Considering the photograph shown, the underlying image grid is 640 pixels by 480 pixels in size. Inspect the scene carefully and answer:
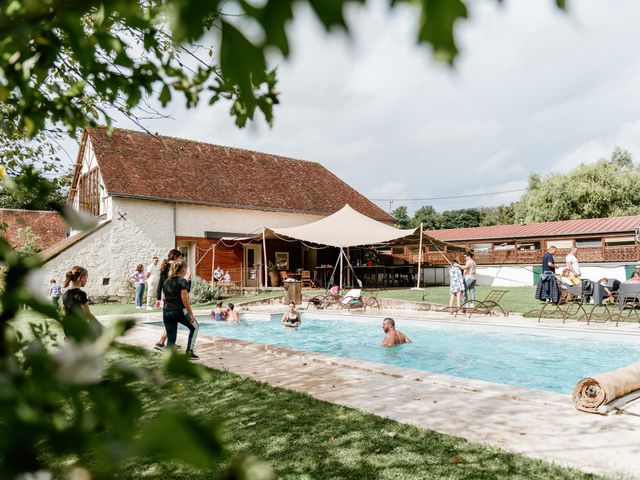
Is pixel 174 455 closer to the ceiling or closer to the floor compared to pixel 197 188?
closer to the floor


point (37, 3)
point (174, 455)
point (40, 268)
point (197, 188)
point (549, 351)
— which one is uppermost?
point (197, 188)

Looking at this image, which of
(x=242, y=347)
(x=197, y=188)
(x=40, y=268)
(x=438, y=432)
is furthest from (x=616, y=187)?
(x=40, y=268)

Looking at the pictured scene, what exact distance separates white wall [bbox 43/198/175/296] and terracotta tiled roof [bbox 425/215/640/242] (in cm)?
2282

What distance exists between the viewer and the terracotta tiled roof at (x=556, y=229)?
31406 millimetres

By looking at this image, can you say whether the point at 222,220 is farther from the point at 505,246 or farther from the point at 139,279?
the point at 505,246

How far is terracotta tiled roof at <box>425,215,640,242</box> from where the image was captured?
31.4 metres

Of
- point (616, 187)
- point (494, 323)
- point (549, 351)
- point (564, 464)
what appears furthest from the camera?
point (616, 187)

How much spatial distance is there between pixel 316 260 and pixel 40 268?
1175 inches

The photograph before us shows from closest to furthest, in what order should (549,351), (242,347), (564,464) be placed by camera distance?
1. (564,464)
2. (242,347)
3. (549,351)

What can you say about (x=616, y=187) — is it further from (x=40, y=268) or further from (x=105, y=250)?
(x=40, y=268)

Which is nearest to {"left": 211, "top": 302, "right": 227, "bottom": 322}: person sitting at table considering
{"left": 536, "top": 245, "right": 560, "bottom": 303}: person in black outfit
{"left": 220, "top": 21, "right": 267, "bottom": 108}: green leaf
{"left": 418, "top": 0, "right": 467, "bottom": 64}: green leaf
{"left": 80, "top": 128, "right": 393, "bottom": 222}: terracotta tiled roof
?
{"left": 536, "top": 245, "right": 560, "bottom": 303}: person in black outfit

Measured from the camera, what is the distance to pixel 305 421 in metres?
4.67

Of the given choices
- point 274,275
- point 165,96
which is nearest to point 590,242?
point 274,275

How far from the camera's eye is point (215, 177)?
→ 94.7 ft
